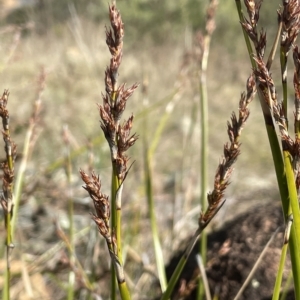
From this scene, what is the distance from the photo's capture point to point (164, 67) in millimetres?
6035

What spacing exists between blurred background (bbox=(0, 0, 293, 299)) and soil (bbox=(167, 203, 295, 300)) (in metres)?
0.31

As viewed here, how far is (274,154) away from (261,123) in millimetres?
4506

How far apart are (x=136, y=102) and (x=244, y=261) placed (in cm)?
395

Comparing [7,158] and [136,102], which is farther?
[136,102]

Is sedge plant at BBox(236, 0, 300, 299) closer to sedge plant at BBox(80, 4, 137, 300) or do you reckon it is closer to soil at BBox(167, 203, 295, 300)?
sedge plant at BBox(80, 4, 137, 300)

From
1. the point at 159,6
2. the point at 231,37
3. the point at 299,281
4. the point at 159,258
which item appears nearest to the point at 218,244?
the point at 159,258

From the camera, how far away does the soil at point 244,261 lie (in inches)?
30.7

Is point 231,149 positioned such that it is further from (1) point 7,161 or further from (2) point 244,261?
(2) point 244,261

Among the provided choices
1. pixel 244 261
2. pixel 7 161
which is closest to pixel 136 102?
pixel 244 261

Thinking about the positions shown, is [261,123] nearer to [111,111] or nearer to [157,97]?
[157,97]

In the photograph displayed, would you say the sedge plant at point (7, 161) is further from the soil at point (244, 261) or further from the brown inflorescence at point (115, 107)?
the soil at point (244, 261)

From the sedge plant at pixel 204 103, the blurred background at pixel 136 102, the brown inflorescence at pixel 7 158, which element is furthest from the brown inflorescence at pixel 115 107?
the blurred background at pixel 136 102

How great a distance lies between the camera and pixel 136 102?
4.70m

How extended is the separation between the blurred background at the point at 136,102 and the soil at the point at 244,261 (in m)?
0.31
